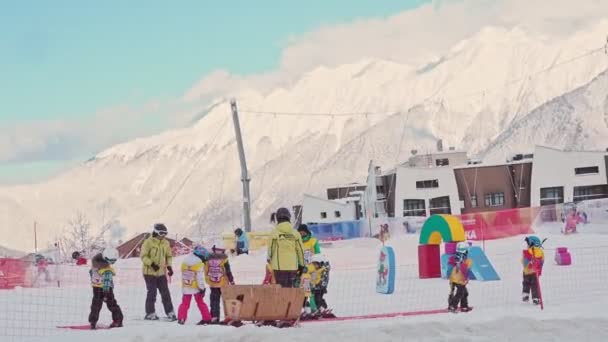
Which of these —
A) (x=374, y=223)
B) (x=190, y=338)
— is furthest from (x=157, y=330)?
(x=374, y=223)

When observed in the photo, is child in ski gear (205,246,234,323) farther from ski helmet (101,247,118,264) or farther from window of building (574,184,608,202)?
window of building (574,184,608,202)

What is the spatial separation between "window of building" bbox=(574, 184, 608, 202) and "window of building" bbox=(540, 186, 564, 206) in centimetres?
164

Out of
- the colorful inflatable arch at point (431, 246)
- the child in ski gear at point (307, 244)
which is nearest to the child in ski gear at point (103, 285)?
the child in ski gear at point (307, 244)

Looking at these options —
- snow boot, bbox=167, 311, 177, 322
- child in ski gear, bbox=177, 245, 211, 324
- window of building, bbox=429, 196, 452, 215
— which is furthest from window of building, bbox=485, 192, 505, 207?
child in ski gear, bbox=177, 245, 211, 324

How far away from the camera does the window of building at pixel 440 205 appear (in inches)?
3593

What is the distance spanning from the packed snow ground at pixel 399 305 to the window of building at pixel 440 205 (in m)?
48.5

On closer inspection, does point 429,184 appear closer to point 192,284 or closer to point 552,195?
point 552,195

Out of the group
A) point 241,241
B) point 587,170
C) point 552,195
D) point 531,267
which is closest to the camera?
point 531,267

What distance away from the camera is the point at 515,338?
41.8 ft

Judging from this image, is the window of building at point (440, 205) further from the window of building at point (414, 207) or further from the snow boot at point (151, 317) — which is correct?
the snow boot at point (151, 317)

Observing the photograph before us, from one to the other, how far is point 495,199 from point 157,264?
251 feet

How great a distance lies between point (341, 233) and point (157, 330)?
42.3 meters

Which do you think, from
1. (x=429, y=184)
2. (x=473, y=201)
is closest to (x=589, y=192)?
(x=473, y=201)

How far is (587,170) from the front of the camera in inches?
3514
